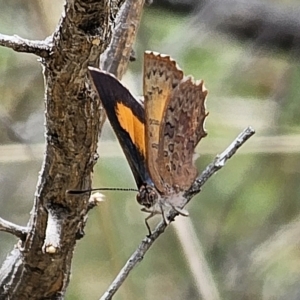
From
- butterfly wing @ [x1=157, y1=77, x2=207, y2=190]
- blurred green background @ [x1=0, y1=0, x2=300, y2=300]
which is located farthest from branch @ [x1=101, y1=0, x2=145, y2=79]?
blurred green background @ [x1=0, y1=0, x2=300, y2=300]

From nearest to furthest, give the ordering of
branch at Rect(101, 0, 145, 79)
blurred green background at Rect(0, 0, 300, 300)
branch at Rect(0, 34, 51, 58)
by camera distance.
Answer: branch at Rect(0, 34, 51, 58) → branch at Rect(101, 0, 145, 79) → blurred green background at Rect(0, 0, 300, 300)

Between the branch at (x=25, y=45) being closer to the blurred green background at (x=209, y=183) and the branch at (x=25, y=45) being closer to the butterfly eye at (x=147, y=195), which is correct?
the butterfly eye at (x=147, y=195)

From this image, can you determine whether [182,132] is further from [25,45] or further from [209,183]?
[209,183]

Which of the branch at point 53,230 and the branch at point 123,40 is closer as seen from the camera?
the branch at point 53,230

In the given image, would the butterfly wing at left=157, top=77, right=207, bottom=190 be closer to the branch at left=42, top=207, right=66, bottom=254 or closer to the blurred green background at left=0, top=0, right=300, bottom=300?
the branch at left=42, top=207, right=66, bottom=254

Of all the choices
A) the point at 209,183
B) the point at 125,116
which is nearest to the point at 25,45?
the point at 125,116

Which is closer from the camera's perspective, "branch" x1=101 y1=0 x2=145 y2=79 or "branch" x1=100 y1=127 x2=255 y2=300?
"branch" x1=100 y1=127 x2=255 y2=300

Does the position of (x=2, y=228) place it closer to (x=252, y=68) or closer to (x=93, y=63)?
(x=93, y=63)

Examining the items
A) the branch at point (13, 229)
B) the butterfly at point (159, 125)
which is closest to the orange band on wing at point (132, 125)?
the butterfly at point (159, 125)
